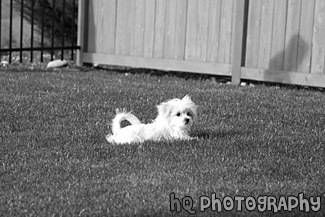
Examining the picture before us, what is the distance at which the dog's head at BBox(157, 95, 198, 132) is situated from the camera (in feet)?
22.2

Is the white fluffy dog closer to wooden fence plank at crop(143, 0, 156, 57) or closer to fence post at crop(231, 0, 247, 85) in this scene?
fence post at crop(231, 0, 247, 85)

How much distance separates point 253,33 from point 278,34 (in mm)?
416

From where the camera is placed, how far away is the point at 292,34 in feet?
35.6

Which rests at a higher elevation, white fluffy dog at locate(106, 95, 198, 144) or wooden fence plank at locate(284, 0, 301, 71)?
wooden fence plank at locate(284, 0, 301, 71)

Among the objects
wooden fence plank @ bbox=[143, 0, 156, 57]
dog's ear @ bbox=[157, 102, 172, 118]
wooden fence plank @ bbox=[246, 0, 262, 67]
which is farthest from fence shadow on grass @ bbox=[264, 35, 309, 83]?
dog's ear @ bbox=[157, 102, 172, 118]

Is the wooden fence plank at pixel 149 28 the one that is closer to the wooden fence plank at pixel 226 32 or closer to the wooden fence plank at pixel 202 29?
the wooden fence plank at pixel 202 29

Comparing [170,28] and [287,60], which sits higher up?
[170,28]

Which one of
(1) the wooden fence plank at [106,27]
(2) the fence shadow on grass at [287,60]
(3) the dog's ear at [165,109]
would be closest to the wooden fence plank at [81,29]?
(1) the wooden fence plank at [106,27]

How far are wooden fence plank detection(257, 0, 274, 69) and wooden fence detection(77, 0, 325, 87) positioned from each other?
1 cm

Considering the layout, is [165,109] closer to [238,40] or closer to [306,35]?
[306,35]

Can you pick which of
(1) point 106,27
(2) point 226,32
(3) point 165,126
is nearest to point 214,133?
(3) point 165,126

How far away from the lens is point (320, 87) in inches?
434

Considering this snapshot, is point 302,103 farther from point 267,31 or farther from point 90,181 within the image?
point 90,181

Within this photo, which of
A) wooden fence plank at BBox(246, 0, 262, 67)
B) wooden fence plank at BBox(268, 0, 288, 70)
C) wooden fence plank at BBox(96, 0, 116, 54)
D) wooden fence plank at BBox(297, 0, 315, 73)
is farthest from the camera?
wooden fence plank at BBox(96, 0, 116, 54)
